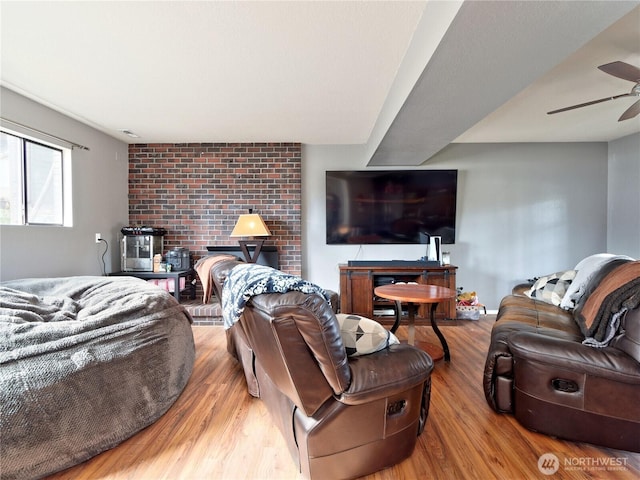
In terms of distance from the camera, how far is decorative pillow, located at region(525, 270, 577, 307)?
8.82 feet

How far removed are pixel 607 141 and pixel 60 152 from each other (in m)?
6.43

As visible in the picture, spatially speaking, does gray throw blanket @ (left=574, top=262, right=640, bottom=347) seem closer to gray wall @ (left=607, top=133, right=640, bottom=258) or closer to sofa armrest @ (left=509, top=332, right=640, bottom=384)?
sofa armrest @ (left=509, top=332, right=640, bottom=384)

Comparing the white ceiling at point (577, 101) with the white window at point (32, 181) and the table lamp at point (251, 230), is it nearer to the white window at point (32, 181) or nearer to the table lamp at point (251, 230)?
the table lamp at point (251, 230)

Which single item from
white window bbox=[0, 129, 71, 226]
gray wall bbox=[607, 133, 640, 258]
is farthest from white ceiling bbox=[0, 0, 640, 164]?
gray wall bbox=[607, 133, 640, 258]

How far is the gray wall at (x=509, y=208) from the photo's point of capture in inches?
157

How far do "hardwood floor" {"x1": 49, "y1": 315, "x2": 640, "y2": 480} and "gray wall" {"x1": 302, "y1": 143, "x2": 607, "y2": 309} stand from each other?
2386 mm

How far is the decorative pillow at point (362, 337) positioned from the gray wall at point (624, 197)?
400 centimetres

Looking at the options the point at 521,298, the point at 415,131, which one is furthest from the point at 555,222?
the point at 415,131

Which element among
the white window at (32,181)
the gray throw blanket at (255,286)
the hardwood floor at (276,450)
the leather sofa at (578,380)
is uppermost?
the white window at (32,181)

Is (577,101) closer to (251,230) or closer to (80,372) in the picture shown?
(251,230)

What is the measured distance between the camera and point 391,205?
13.2ft

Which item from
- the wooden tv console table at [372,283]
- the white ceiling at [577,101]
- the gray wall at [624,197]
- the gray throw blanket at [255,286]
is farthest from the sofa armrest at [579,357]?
the gray wall at [624,197]

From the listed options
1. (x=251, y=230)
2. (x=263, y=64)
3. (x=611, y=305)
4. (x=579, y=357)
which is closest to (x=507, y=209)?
(x=611, y=305)

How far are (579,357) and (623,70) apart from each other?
170 cm
